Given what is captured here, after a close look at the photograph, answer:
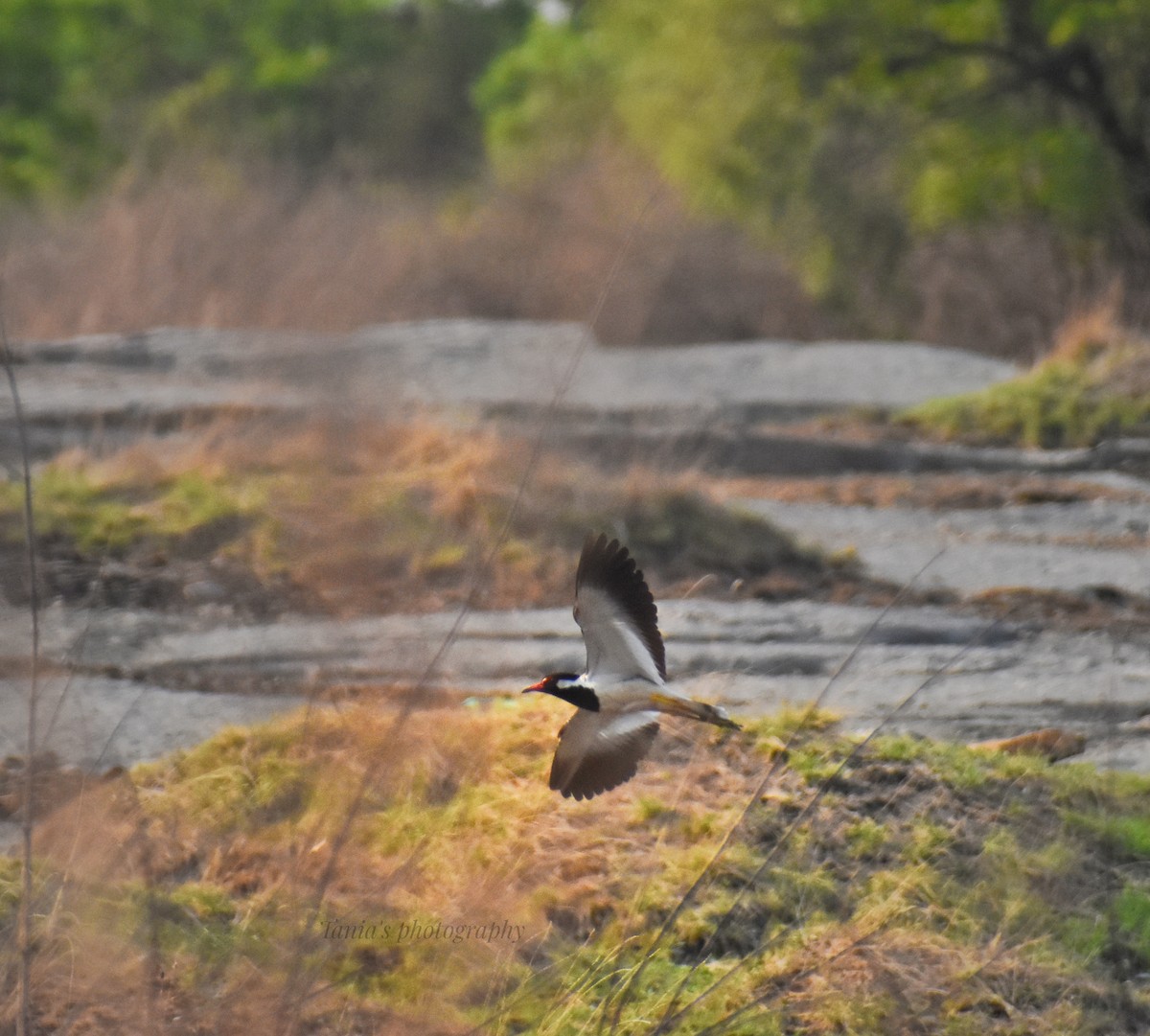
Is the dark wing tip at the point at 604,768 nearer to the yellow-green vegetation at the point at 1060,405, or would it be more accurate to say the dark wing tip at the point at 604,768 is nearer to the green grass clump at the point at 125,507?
the green grass clump at the point at 125,507

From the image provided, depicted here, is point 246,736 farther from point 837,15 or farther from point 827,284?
point 827,284

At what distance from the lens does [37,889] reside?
118 inches

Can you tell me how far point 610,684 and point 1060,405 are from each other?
24.2 feet

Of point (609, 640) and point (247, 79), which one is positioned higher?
point (609, 640)

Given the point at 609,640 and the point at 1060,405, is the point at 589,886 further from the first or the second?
the point at 1060,405

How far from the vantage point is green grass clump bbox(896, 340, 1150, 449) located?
9.65m

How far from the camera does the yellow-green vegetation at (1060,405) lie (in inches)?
380

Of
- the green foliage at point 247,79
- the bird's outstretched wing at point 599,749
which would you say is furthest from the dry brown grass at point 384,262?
the green foliage at point 247,79

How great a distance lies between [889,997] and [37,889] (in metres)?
1.62

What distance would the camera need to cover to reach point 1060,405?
9.84 meters

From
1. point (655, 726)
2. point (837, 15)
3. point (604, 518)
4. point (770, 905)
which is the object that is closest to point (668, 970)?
point (770, 905)

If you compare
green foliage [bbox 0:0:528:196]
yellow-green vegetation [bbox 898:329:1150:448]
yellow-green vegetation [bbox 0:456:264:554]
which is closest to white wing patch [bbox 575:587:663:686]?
yellow-green vegetation [bbox 0:456:264:554]

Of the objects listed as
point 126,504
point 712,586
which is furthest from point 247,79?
point 712,586

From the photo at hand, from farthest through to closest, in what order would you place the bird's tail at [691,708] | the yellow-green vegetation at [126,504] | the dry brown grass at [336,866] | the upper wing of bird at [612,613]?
the yellow-green vegetation at [126,504]
the upper wing of bird at [612,613]
the bird's tail at [691,708]
the dry brown grass at [336,866]
